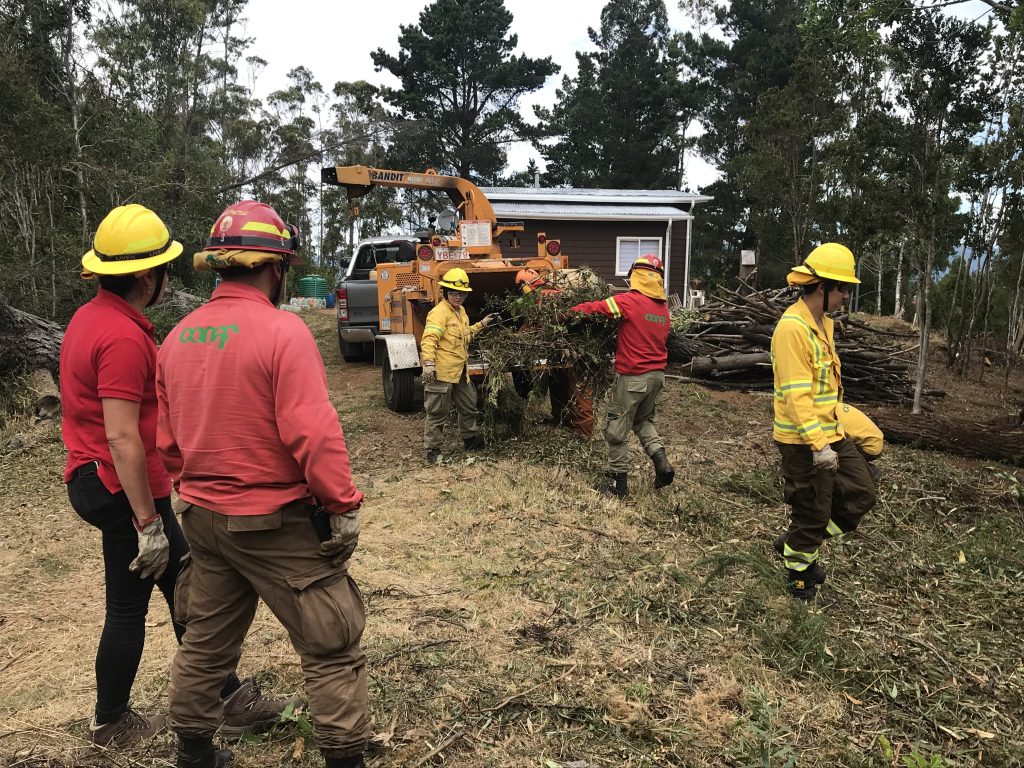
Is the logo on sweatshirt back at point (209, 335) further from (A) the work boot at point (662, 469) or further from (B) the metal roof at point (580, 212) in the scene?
(B) the metal roof at point (580, 212)

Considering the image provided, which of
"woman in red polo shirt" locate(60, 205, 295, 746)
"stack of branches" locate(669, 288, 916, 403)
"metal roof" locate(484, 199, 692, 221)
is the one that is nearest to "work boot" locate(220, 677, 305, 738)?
"woman in red polo shirt" locate(60, 205, 295, 746)

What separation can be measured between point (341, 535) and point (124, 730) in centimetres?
141

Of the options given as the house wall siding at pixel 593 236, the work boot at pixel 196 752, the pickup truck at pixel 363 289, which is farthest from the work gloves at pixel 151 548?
the house wall siding at pixel 593 236

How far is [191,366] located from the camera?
7.18ft

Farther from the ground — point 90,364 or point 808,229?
point 808,229

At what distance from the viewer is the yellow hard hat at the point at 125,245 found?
2562mm

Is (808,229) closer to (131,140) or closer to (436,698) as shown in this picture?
(131,140)

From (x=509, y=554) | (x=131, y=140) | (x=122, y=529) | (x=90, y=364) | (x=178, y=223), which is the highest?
(x=131, y=140)

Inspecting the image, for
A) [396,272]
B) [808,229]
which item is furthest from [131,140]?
[808,229]

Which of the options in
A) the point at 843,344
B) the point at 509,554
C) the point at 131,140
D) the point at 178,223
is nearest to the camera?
the point at 509,554

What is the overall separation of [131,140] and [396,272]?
9.05 metres

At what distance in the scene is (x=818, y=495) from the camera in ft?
12.8

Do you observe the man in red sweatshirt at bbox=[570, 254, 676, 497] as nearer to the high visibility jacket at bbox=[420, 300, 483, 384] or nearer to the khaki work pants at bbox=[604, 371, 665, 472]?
the khaki work pants at bbox=[604, 371, 665, 472]

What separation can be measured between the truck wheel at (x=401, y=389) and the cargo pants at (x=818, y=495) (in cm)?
539
